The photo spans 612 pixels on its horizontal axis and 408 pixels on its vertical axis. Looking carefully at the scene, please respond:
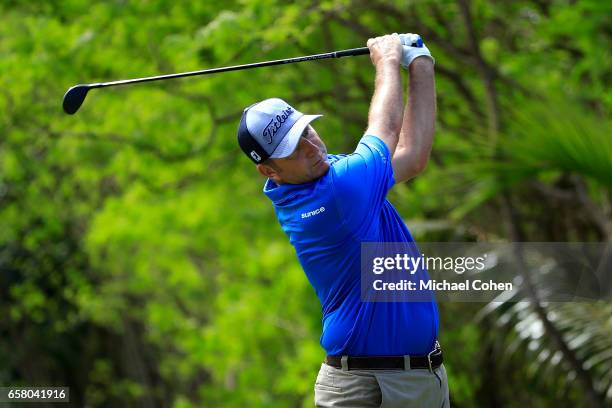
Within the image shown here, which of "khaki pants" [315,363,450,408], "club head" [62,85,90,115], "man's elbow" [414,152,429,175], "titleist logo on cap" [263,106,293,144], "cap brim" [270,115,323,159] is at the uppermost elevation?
"club head" [62,85,90,115]

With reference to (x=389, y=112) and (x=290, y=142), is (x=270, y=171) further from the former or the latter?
(x=389, y=112)

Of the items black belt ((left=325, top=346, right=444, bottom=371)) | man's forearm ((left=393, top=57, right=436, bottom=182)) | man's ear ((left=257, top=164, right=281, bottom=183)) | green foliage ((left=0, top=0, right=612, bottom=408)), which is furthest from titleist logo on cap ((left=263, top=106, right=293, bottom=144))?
green foliage ((left=0, top=0, right=612, bottom=408))

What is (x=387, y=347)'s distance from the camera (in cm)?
358

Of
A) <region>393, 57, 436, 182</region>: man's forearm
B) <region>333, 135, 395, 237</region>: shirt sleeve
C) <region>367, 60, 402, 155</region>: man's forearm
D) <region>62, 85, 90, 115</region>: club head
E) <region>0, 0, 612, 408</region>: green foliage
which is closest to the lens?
<region>333, 135, 395, 237</region>: shirt sleeve

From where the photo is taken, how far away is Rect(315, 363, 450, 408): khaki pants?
3.57 m

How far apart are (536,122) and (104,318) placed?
14.2 meters

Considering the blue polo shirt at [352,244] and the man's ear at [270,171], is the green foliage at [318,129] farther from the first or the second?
the man's ear at [270,171]

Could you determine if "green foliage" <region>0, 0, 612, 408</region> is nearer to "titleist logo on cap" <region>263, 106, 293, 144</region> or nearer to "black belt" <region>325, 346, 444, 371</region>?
"black belt" <region>325, 346, 444, 371</region>

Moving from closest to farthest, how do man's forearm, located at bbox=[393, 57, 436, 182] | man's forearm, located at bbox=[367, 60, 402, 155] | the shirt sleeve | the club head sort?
the shirt sleeve
man's forearm, located at bbox=[367, 60, 402, 155]
man's forearm, located at bbox=[393, 57, 436, 182]
the club head

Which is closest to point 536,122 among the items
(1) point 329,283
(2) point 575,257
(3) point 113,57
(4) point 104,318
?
(2) point 575,257

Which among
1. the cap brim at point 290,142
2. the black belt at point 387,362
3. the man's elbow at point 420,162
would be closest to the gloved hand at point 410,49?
the man's elbow at point 420,162

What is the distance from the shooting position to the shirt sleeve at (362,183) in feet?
11.5

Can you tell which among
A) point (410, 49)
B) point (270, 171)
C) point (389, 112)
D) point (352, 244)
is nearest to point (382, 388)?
point (352, 244)

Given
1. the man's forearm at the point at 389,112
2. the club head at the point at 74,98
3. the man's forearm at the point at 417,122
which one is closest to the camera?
the man's forearm at the point at 389,112
